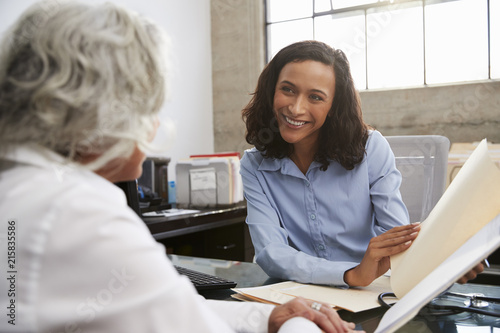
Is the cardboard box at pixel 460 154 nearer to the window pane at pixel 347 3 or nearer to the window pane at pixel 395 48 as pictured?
the window pane at pixel 395 48

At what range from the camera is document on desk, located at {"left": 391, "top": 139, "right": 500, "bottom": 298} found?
914 mm

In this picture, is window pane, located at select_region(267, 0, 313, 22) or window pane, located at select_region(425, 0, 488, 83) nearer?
window pane, located at select_region(425, 0, 488, 83)

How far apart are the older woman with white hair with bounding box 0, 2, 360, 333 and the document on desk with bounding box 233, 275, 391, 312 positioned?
1.51 feet

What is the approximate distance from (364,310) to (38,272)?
0.70 meters

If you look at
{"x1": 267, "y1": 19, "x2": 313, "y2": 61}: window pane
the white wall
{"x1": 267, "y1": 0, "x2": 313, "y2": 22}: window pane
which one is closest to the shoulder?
the white wall

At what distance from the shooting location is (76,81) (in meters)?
0.54

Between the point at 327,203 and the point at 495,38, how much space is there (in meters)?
3.20

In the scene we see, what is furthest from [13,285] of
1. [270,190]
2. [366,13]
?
[366,13]

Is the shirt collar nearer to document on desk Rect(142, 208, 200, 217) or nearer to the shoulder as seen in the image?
the shoulder

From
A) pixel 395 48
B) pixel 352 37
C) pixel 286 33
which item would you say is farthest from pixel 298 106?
pixel 286 33

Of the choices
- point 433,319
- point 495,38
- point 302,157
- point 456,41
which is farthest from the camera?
point 456,41

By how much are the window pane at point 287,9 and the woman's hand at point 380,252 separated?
4.02 meters

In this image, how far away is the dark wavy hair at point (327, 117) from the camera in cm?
163

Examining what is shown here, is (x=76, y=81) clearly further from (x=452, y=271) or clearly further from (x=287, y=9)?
(x=287, y=9)
